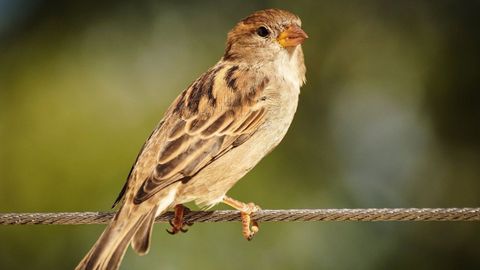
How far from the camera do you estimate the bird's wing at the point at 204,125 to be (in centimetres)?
697

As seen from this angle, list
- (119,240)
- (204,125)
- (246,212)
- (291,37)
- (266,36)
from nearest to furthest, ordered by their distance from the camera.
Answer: (119,240) → (246,212) → (204,125) → (291,37) → (266,36)

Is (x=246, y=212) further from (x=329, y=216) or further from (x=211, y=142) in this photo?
(x=329, y=216)

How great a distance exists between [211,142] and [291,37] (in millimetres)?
1436

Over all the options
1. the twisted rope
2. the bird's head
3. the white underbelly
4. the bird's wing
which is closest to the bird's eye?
the bird's head

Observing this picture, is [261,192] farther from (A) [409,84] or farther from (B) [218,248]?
(A) [409,84]

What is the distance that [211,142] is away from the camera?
727cm

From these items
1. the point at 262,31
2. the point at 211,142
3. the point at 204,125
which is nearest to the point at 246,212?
the point at 211,142

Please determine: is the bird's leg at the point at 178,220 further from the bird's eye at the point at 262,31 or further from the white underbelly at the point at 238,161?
the bird's eye at the point at 262,31

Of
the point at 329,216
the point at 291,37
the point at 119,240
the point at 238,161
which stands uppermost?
the point at 291,37

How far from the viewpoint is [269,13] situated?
8555 millimetres

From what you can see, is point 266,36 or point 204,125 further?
point 266,36

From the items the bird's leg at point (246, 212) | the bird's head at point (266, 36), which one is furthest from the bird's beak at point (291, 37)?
the bird's leg at point (246, 212)

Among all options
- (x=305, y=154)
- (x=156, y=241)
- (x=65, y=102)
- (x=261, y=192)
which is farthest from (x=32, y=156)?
(x=305, y=154)

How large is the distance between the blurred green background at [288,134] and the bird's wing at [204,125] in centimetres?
398
